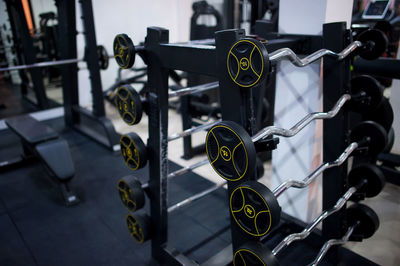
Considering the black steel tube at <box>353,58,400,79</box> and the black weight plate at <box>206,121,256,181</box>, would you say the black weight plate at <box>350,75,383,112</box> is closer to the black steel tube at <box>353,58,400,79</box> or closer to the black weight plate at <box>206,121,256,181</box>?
the black steel tube at <box>353,58,400,79</box>

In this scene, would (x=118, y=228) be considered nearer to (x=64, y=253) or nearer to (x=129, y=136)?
(x=64, y=253)

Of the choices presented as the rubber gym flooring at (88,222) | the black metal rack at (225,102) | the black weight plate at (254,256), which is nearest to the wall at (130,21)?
the rubber gym flooring at (88,222)

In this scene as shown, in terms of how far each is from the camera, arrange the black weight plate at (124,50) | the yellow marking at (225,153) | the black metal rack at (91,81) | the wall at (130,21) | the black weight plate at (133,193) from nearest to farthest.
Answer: the yellow marking at (225,153) < the black weight plate at (124,50) < the black weight plate at (133,193) < the black metal rack at (91,81) < the wall at (130,21)

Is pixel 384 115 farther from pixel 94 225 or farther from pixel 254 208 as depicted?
pixel 94 225

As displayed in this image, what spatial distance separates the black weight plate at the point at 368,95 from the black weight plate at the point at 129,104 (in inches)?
34.1

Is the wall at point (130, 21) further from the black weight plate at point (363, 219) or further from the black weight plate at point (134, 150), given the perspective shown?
the black weight plate at point (363, 219)

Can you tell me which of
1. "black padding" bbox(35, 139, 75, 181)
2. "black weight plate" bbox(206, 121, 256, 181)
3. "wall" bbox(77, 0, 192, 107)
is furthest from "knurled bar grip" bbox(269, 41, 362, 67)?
"wall" bbox(77, 0, 192, 107)

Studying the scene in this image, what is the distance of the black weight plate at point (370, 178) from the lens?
1422 millimetres

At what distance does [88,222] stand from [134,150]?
95cm

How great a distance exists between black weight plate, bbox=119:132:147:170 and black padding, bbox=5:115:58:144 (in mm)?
1268

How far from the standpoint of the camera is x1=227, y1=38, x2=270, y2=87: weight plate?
0.83 m

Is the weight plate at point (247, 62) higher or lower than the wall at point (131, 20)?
lower

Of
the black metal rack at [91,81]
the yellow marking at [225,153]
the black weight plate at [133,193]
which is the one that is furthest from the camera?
the black metal rack at [91,81]

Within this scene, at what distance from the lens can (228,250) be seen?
5.21 ft
